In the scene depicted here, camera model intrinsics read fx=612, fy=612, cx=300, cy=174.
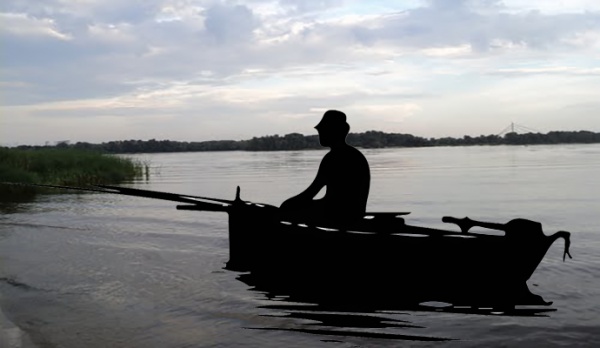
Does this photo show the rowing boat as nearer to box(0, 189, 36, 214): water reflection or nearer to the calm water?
the calm water

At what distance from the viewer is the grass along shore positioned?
1019 inches

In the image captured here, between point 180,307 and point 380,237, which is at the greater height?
A: point 380,237

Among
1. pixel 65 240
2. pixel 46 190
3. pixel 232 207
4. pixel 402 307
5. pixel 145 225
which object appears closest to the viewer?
pixel 402 307

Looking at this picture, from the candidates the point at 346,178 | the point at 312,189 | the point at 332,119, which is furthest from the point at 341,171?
the point at 332,119

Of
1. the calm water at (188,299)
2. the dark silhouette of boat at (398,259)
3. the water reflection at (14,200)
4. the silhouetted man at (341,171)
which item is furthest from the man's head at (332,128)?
the water reflection at (14,200)

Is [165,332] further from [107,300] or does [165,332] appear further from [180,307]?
[107,300]

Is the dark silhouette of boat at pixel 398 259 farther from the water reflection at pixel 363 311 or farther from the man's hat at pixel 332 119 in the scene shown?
the man's hat at pixel 332 119

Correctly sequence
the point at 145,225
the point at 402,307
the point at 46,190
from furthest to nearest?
the point at 46,190, the point at 145,225, the point at 402,307

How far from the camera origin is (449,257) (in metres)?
7.75

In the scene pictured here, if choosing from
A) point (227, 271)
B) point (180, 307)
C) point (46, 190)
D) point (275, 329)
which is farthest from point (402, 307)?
point (46, 190)

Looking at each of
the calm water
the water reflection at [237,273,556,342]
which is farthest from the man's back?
the water reflection at [237,273,556,342]

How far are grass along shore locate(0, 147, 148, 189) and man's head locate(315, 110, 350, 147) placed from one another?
2016 centimetres

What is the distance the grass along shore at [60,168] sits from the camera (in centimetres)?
2588

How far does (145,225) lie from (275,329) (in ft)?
34.9
